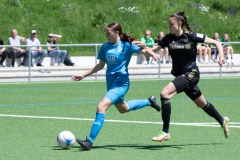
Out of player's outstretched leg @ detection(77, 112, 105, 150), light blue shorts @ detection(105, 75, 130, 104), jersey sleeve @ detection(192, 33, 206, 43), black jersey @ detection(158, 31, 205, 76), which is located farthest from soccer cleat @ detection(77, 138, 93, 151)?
→ jersey sleeve @ detection(192, 33, 206, 43)

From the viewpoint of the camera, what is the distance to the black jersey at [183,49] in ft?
32.0

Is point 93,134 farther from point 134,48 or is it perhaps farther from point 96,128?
point 134,48

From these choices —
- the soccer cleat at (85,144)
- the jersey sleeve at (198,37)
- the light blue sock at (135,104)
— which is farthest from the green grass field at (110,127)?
the jersey sleeve at (198,37)

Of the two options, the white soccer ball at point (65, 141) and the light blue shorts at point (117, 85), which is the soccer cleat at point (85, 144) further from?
the light blue shorts at point (117, 85)

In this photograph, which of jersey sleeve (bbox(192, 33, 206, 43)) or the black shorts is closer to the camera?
the black shorts

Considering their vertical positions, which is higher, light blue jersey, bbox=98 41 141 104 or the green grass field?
Answer: light blue jersey, bbox=98 41 141 104

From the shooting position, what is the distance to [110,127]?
11492mm

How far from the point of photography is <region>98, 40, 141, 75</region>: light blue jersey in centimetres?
968

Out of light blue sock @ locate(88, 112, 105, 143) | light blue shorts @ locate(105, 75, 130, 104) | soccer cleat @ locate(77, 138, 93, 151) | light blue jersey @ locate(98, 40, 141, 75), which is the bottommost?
soccer cleat @ locate(77, 138, 93, 151)

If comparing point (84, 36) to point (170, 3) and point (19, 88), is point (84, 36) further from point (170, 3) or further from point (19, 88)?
point (19, 88)

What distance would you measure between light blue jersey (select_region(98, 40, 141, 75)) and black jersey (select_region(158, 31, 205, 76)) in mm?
477

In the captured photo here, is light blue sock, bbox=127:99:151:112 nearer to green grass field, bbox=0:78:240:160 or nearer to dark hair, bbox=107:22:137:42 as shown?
green grass field, bbox=0:78:240:160

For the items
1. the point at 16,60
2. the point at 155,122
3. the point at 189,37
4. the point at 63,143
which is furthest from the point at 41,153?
the point at 16,60

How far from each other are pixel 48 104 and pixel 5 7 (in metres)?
18.4
